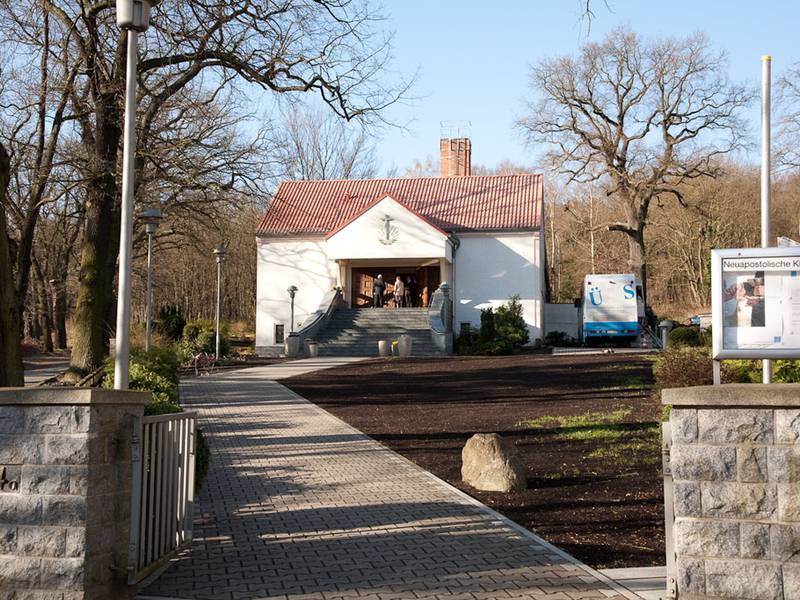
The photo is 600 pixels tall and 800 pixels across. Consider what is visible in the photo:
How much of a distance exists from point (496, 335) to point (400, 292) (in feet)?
21.1

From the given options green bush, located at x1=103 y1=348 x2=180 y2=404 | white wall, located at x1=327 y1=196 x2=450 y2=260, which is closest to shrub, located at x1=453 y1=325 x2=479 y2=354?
white wall, located at x1=327 y1=196 x2=450 y2=260

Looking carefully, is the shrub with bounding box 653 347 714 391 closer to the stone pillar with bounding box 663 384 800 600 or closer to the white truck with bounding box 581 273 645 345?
the stone pillar with bounding box 663 384 800 600

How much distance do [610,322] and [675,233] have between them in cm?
1948

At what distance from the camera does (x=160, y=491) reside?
6.51 meters

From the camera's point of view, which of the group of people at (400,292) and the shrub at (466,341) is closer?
the shrub at (466,341)

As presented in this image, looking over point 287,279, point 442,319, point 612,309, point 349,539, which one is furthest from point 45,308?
point 349,539

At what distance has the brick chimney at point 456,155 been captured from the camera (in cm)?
5141

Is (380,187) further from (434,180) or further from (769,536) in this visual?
(769,536)

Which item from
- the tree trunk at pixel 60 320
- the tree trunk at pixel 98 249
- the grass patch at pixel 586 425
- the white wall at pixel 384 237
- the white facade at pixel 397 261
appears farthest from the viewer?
the tree trunk at pixel 60 320

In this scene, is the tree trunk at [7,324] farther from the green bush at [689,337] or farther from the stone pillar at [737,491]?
the green bush at [689,337]

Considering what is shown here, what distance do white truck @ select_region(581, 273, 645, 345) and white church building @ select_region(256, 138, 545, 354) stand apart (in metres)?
2.28

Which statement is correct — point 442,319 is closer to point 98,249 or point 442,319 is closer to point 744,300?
point 98,249

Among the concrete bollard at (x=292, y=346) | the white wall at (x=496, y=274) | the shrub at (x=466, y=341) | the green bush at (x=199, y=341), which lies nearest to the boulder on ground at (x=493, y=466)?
the green bush at (x=199, y=341)

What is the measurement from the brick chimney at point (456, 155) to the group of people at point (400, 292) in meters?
11.6
